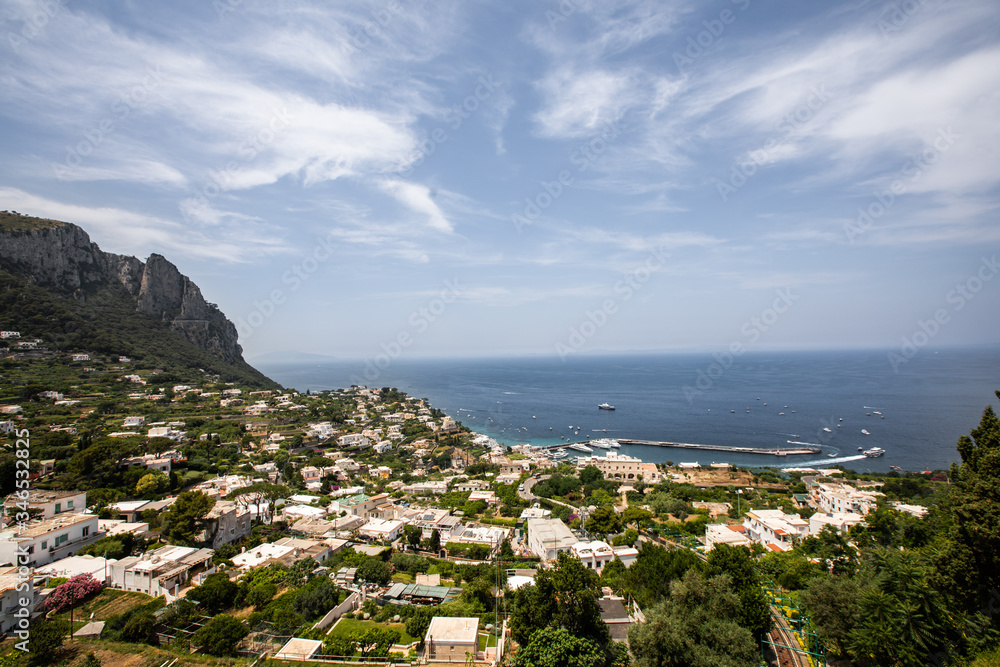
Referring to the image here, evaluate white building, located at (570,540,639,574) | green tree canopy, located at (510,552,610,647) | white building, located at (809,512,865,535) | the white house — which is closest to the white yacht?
white building, located at (809,512,865,535)

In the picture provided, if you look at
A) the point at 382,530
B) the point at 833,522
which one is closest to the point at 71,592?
the point at 382,530

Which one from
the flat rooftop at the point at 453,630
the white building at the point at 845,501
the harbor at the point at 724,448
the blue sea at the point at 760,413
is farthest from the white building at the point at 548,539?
the blue sea at the point at 760,413

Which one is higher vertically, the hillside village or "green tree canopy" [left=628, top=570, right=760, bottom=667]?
"green tree canopy" [left=628, top=570, right=760, bottom=667]

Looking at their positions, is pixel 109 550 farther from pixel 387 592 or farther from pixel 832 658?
pixel 832 658

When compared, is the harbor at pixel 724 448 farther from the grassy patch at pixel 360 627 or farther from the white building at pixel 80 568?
the white building at pixel 80 568

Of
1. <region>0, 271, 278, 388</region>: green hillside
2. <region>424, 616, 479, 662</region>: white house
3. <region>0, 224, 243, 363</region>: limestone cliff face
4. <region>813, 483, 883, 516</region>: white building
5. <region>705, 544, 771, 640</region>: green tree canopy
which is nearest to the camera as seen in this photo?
<region>705, 544, 771, 640</region>: green tree canopy

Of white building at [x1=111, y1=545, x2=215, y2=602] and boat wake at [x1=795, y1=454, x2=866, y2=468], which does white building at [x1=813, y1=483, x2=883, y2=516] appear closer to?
boat wake at [x1=795, y1=454, x2=866, y2=468]
